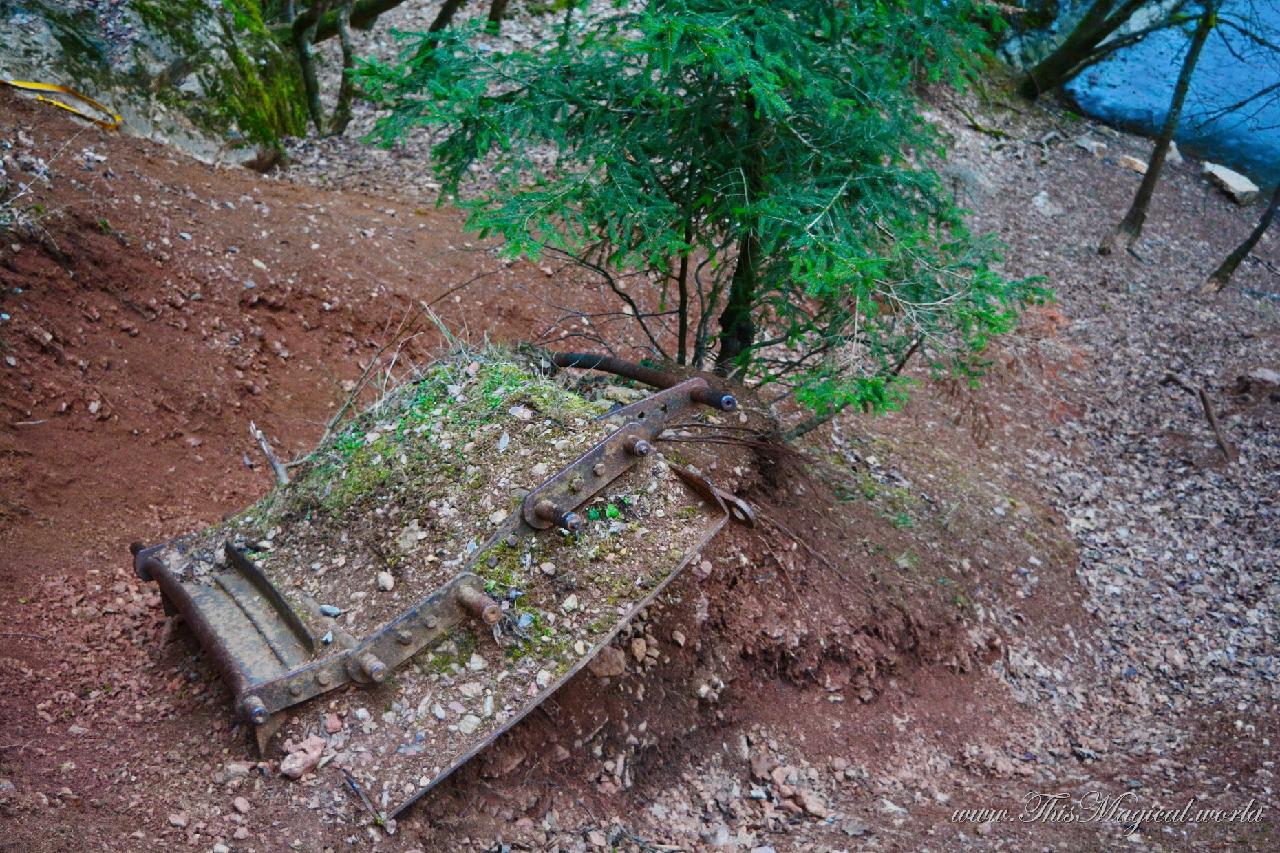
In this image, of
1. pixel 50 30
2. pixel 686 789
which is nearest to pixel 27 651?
pixel 686 789

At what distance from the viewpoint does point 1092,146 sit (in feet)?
46.1

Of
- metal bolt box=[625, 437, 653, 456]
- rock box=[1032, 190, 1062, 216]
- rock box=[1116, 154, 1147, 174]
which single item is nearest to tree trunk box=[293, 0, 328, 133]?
metal bolt box=[625, 437, 653, 456]

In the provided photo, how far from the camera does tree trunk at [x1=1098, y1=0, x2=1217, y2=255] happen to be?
1025 centimetres

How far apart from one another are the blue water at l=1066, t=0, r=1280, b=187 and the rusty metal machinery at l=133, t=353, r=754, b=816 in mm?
14069

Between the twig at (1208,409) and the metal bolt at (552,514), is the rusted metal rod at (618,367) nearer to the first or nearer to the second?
the metal bolt at (552,514)

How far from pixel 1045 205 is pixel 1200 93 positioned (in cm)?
448

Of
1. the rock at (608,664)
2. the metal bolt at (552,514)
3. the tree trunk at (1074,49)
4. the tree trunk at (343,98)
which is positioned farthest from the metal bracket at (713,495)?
the tree trunk at (1074,49)

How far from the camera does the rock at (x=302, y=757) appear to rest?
10.1 feet

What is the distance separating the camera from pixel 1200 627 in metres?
6.25

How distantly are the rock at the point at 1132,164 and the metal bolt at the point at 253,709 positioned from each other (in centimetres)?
1458

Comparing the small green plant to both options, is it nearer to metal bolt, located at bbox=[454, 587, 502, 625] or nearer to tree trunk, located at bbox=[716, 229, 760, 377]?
tree trunk, located at bbox=[716, 229, 760, 377]

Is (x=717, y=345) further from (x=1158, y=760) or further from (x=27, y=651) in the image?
(x=27, y=651)

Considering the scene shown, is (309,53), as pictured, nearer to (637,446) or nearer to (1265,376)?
(637,446)

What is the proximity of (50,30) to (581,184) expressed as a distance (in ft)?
19.1
